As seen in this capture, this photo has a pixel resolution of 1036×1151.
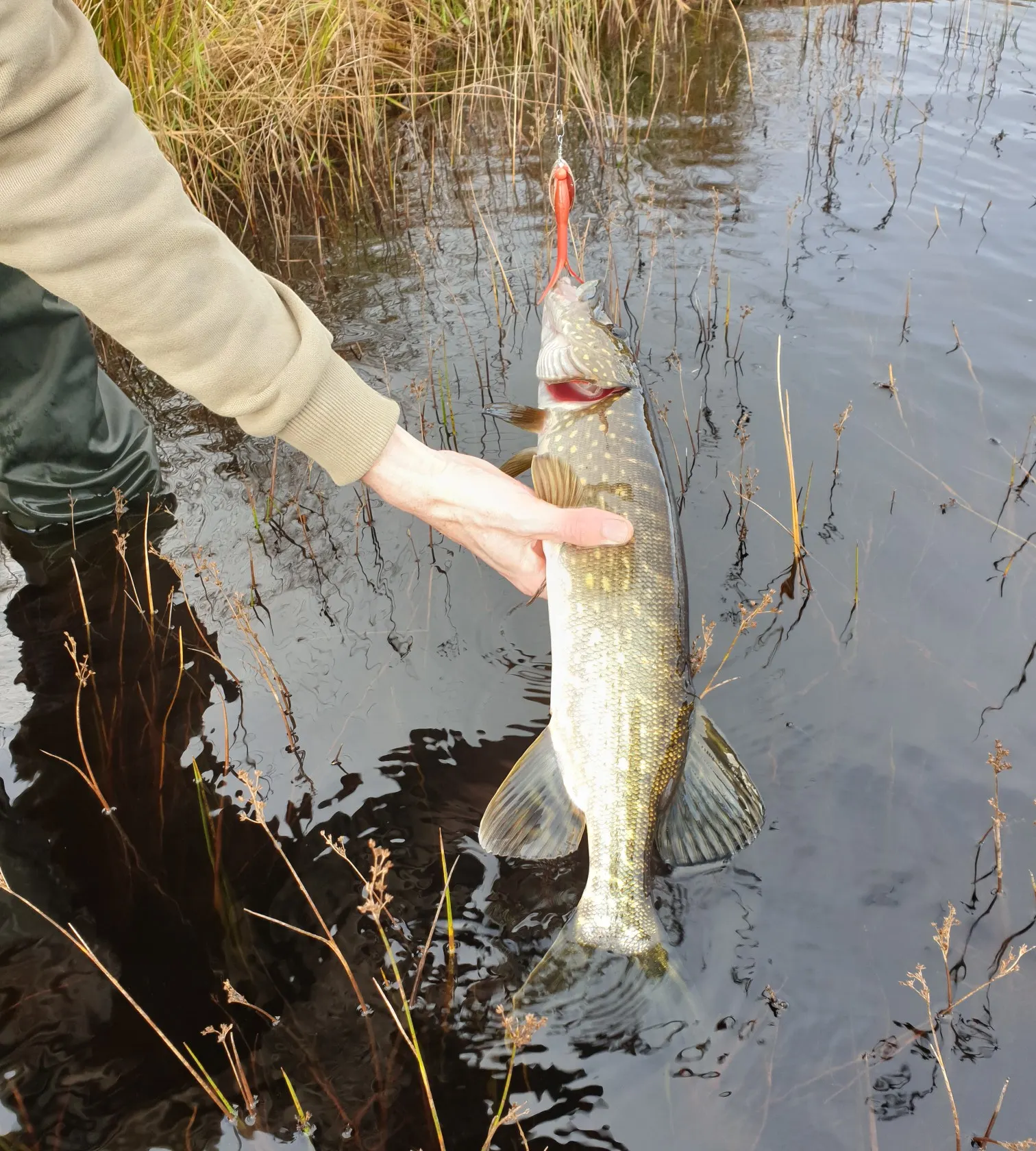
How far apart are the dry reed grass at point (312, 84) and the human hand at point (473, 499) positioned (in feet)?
13.6

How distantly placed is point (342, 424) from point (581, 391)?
3.00 feet

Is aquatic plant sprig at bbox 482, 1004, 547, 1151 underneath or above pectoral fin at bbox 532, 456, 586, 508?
underneath

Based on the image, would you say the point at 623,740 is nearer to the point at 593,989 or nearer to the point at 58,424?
the point at 593,989

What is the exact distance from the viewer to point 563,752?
2.63 m

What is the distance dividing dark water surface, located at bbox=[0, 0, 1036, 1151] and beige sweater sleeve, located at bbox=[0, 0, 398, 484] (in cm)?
106

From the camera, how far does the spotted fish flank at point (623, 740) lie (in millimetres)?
2455

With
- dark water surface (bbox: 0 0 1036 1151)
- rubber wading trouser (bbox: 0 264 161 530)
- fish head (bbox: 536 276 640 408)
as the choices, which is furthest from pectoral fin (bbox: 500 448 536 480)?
rubber wading trouser (bbox: 0 264 161 530)

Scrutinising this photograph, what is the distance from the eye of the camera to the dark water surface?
2256 mm

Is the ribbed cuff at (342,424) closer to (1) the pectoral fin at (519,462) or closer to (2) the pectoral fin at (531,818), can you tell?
(1) the pectoral fin at (519,462)

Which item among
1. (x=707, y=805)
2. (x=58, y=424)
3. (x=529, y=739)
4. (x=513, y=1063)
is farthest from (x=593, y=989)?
(x=58, y=424)

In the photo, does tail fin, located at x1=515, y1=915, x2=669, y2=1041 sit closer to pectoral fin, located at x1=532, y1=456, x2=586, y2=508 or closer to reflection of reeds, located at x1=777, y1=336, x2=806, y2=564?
pectoral fin, located at x1=532, y1=456, x2=586, y2=508

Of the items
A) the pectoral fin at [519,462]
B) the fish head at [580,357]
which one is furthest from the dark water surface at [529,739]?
the fish head at [580,357]

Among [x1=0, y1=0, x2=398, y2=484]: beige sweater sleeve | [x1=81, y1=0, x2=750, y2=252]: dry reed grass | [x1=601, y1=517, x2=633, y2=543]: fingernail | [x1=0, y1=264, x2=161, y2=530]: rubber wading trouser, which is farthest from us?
[x1=81, y1=0, x2=750, y2=252]: dry reed grass

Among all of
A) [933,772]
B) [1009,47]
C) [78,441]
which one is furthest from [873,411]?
[1009,47]
